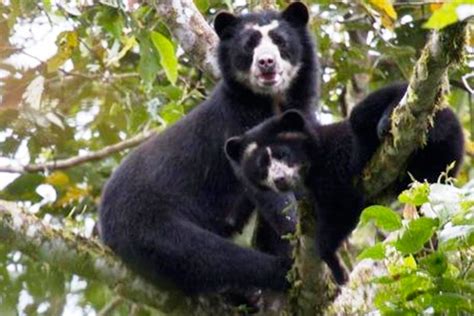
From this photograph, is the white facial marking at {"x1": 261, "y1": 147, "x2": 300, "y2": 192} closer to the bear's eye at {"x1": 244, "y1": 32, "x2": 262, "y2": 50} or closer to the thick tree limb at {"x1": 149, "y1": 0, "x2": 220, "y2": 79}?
the thick tree limb at {"x1": 149, "y1": 0, "x2": 220, "y2": 79}

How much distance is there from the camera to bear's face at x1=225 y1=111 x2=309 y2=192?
5.75m

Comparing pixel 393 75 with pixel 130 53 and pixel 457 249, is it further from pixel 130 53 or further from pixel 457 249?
pixel 457 249

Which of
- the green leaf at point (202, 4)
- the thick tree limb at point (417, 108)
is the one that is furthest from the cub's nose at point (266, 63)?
the thick tree limb at point (417, 108)

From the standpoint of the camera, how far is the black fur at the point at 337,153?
16.7 feet

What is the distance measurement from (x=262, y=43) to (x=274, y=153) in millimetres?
1680

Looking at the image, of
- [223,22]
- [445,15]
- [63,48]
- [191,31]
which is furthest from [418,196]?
[63,48]

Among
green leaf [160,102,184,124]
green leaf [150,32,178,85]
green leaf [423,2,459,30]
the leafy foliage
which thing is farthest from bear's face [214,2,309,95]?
green leaf [423,2,459,30]

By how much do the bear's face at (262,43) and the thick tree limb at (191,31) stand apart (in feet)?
0.32

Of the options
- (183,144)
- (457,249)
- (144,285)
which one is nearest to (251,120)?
(183,144)

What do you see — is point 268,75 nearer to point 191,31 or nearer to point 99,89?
point 191,31

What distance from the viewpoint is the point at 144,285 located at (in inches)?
241

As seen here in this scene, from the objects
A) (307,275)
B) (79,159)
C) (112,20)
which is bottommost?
(79,159)

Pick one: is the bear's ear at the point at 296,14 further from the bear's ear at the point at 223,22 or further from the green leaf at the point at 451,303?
the green leaf at the point at 451,303

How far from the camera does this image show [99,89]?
328 inches
